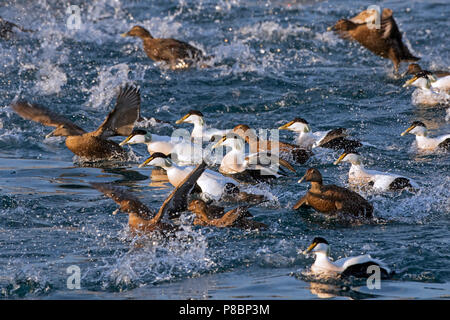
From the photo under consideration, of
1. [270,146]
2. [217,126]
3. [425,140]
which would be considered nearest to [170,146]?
[270,146]

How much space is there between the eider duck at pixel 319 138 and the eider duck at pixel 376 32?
2.71 m

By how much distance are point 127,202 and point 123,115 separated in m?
2.59

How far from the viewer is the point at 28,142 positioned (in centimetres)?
1023

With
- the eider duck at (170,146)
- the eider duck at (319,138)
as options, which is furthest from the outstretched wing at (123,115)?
the eider duck at (319,138)

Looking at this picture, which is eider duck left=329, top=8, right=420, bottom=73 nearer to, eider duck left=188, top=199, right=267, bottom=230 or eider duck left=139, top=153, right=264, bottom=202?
eider duck left=139, top=153, right=264, bottom=202

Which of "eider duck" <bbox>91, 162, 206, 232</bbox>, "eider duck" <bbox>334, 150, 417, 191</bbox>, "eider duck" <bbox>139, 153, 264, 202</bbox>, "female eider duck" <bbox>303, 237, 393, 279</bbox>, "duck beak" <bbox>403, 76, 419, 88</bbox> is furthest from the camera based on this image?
"duck beak" <bbox>403, 76, 419, 88</bbox>

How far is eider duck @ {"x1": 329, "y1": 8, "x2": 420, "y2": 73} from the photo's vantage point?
12.2m

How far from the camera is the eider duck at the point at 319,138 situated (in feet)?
31.6

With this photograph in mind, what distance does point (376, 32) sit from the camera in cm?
1223

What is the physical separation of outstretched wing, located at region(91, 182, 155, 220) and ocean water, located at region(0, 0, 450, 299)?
207 mm

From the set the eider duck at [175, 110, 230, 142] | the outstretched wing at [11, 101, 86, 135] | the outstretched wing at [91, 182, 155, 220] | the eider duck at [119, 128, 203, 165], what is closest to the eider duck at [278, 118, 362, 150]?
the eider duck at [175, 110, 230, 142]

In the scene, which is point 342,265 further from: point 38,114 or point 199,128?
point 38,114

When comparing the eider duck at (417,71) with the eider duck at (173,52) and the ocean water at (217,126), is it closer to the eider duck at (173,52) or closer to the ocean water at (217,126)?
the ocean water at (217,126)

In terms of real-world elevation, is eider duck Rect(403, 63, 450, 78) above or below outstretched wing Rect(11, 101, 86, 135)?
above
